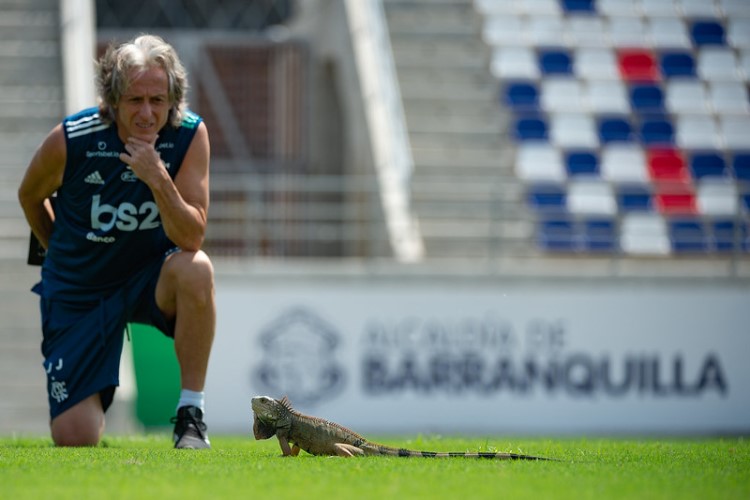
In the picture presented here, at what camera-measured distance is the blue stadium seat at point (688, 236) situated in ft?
43.3

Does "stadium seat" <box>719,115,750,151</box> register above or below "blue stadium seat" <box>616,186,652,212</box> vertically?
above

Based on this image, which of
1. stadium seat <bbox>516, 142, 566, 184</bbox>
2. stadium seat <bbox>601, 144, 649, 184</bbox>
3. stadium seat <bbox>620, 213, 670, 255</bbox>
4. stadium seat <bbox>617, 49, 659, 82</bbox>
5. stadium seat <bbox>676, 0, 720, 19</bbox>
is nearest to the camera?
stadium seat <bbox>620, 213, 670, 255</bbox>

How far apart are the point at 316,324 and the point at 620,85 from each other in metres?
5.75

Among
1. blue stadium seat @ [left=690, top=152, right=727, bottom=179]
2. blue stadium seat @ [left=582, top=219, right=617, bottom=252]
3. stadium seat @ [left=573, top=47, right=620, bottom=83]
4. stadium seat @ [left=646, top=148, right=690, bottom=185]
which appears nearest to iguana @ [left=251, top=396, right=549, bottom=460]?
blue stadium seat @ [left=582, top=219, right=617, bottom=252]

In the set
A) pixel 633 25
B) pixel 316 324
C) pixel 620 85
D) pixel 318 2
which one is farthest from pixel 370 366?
pixel 318 2

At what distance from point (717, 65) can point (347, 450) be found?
1200 cm

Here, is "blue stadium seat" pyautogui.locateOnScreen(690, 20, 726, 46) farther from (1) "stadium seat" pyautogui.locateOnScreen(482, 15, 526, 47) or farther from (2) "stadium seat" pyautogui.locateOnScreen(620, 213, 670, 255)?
(2) "stadium seat" pyautogui.locateOnScreen(620, 213, 670, 255)

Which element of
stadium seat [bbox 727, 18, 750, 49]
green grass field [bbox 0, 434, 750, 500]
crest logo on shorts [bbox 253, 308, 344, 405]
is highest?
stadium seat [bbox 727, 18, 750, 49]

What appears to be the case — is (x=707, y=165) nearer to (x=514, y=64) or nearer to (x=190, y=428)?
(x=514, y=64)

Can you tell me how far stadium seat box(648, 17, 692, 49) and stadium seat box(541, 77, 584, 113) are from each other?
1326 mm

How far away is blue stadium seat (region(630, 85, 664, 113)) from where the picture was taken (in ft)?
49.2

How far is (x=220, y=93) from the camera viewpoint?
2033 cm

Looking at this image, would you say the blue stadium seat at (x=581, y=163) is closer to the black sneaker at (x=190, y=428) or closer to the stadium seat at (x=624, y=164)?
the stadium seat at (x=624, y=164)

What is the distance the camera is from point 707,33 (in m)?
15.8
